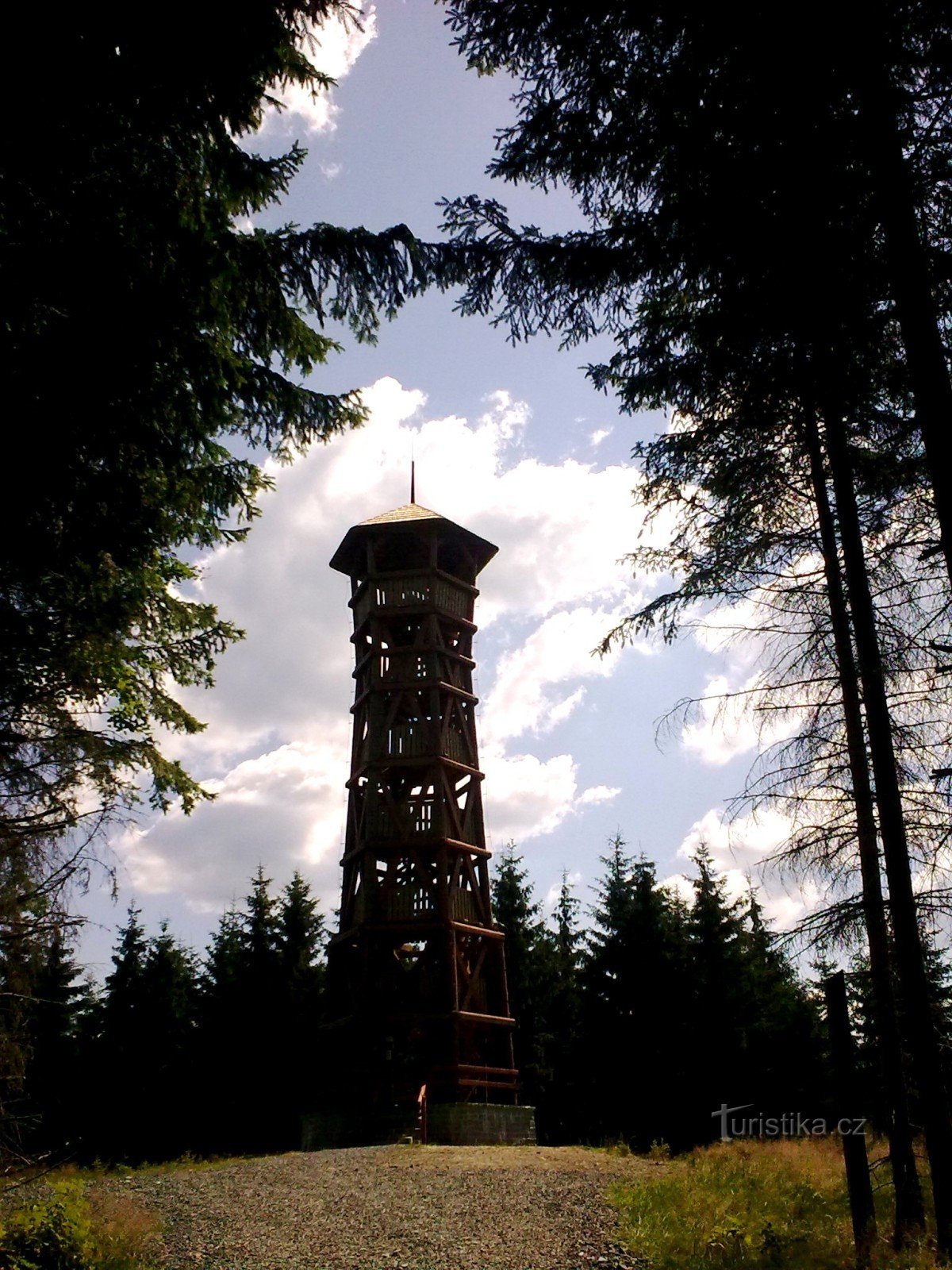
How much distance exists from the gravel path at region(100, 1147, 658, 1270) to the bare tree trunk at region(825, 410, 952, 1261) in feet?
7.83

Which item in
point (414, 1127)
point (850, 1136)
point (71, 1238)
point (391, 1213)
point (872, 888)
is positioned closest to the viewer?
point (850, 1136)

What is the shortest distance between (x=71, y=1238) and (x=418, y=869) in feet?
36.7

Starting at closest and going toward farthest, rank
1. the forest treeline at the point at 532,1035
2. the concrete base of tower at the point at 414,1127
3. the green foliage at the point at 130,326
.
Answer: the green foliage at the point at 130,326
the concrete base of tower at the point at 414,1127
the forest treeline at the point at 532,1035

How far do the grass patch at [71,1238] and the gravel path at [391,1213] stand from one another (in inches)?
11.6

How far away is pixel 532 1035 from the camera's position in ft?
92.6

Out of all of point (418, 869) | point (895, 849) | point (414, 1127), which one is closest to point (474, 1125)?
point (414, 1127)

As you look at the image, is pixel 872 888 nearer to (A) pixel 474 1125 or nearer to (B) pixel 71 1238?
(B) pixel 71 1238

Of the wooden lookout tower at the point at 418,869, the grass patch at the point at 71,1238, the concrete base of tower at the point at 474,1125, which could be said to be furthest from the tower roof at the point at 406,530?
the grass patch at the point at 71,1238

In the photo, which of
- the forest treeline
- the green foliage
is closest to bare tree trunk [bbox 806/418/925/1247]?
the green foliage

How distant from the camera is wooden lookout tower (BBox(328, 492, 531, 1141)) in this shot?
57.3 feet

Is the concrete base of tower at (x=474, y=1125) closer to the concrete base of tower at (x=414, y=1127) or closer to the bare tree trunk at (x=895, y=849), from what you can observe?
the concrete base of tower at (x=414, y=1127)

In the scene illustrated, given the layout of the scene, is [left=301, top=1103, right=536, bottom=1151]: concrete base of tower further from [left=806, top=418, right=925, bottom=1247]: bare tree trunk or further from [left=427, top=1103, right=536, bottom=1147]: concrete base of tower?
[left=806, top=418, right=925, bottom=1247]: bare tree trunk

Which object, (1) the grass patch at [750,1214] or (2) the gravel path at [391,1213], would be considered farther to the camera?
(2) the gravel path at [391,1213]

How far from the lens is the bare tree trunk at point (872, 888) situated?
305 inches
